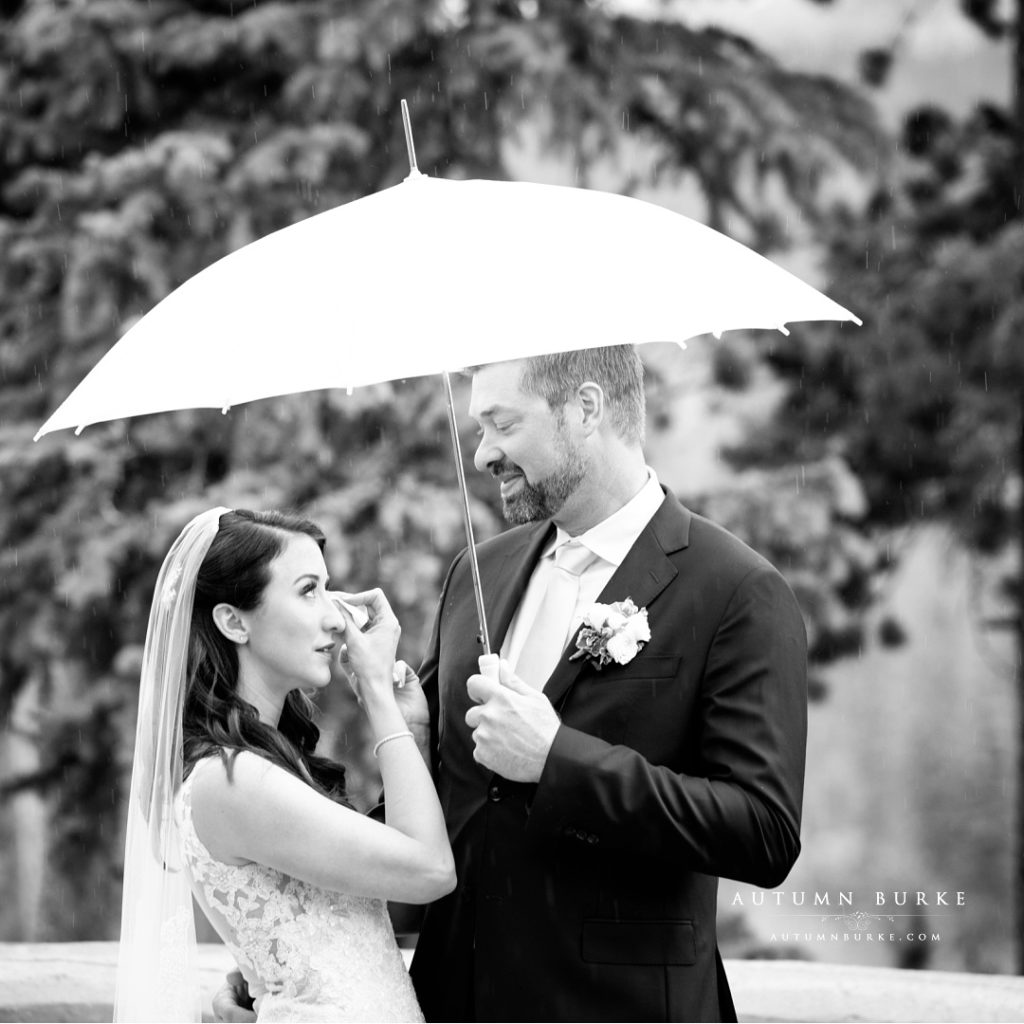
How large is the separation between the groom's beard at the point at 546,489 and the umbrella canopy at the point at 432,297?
498mm

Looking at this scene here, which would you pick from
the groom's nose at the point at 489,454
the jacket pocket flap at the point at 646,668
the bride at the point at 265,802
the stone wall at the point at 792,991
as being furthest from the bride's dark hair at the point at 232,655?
the stone wall at the point at 792,991

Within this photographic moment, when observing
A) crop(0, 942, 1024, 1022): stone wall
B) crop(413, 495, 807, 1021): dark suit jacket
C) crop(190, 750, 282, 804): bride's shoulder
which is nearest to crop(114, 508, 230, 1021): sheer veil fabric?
crop(190, 750, 282, 804): bride's shoulder

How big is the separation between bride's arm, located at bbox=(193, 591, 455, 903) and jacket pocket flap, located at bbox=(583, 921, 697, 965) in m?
0.32

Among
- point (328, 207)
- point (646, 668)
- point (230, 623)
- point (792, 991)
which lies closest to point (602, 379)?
point (646, 668)

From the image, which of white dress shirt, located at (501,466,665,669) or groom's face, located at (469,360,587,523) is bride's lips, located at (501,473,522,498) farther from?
white dress shirt, located at (501,466,665,669)

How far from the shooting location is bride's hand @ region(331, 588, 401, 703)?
3.25m

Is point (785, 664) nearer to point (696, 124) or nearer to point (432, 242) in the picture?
point (432, 242)

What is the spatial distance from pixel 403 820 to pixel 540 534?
0.83 m

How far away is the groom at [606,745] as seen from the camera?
2936 mm

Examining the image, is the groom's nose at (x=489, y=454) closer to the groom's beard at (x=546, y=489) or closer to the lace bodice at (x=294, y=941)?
the groom's beard at (x=546, y=489)

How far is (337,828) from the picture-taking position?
3.05m

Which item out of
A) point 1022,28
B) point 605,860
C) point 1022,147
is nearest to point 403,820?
point 605,860

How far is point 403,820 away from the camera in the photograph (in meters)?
3.12

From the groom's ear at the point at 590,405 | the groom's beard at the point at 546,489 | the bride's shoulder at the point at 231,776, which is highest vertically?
the groom's ear at the point at 590,405
